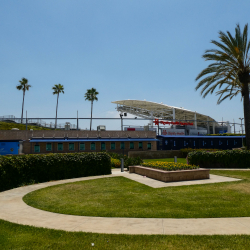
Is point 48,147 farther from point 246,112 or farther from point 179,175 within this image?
point 246,112

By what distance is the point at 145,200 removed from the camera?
908 cm

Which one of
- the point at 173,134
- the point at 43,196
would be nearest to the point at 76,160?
the point at 43,196

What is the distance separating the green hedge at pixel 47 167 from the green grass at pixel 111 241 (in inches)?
266

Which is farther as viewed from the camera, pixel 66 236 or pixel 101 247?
pixel 66 236

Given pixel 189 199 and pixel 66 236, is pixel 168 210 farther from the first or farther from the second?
pixel 66 236

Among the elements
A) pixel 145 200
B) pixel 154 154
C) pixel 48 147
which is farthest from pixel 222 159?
pixel 48 147

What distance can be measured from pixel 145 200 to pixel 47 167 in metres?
7.85

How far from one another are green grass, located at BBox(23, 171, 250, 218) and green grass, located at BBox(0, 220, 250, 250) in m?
1.69

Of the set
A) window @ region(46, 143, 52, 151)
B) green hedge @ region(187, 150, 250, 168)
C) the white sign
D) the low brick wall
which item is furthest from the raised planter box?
the white sign

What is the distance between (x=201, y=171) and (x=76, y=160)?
8.15 m

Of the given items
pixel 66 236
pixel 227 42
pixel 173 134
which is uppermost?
pixel 227 42

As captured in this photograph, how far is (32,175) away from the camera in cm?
1366

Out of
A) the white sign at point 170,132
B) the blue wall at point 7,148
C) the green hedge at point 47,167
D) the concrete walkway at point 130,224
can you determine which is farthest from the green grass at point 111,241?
the white sign at point 170,132

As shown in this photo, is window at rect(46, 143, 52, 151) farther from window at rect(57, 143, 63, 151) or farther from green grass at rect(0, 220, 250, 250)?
green grass at rect(0, 220, 250, 250)
